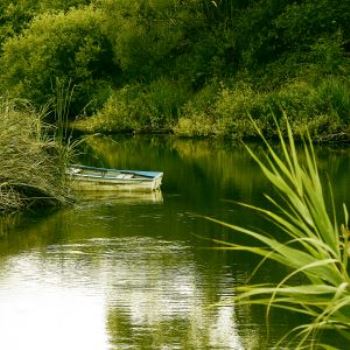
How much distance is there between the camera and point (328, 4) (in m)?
36.3

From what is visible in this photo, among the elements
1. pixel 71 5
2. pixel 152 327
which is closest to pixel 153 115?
pixel 71 5

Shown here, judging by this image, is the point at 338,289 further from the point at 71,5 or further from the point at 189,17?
the point at 71,5

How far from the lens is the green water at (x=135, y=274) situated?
9.24 meters

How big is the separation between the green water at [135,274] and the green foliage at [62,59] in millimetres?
22959

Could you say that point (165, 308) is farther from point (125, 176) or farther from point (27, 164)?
point (125, 176)

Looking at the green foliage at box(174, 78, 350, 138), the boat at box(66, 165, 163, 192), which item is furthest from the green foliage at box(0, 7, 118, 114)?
the boat at box(66, 165, 163, 192)

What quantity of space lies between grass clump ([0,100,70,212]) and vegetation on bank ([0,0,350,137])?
46.6 ft

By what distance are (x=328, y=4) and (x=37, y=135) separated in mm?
20967

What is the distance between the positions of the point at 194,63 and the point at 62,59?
23.8 ft

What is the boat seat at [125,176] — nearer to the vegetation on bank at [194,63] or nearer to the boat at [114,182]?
the boat at [114,182]

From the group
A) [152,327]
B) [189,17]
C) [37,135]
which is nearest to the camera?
[152,327]

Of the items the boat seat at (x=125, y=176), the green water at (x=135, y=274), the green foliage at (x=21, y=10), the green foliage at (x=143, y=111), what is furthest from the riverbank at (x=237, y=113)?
the green foliage at (x=21, y=10)

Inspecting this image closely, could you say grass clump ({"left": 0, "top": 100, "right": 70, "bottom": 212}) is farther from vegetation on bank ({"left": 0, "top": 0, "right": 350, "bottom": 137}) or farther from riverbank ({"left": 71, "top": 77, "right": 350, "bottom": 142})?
vegetation on bank ({"left": 0, "top": 0, "right": 350, "bottom": 137})

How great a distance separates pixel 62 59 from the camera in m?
44.2
